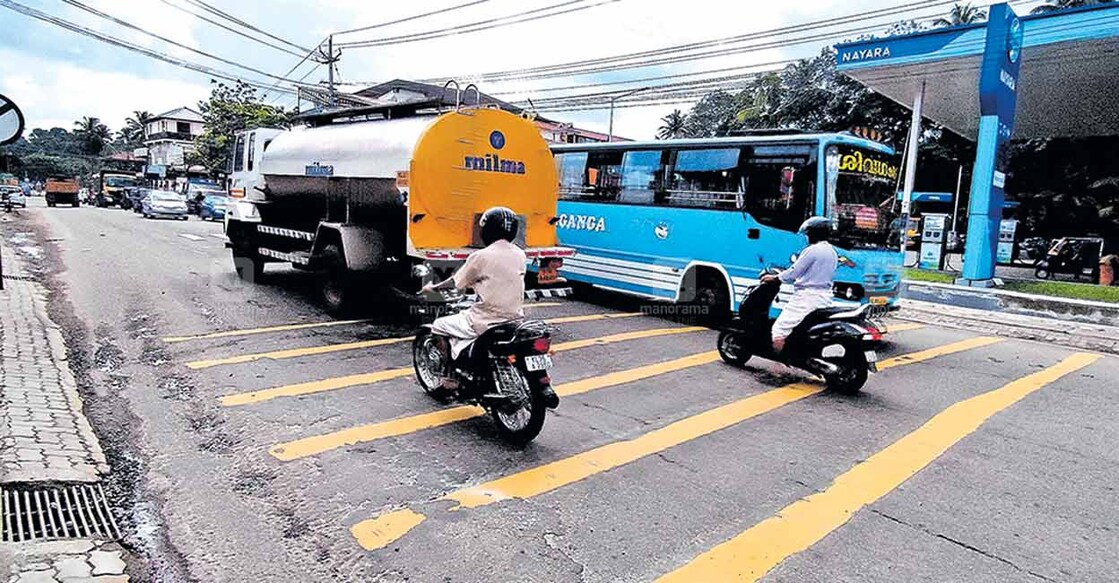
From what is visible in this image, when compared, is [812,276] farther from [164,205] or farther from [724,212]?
[164,205]

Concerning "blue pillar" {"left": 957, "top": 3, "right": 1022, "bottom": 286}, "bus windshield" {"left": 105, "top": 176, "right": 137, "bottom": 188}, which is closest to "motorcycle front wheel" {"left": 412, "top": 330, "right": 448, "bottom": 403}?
"blue pillar" {"left": 957, "top": 3, "right": 1022, "bottom": 286}

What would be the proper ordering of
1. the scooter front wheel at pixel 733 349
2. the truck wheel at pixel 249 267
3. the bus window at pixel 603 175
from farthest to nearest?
the truck wheel at pixel 249 267 → the bus window at pixel 603 175 → the scooter front wheel at pixel 733 349

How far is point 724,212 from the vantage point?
9.36 meters

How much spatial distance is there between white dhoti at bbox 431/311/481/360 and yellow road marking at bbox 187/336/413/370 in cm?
230

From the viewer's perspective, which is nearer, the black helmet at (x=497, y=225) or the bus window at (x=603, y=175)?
the black helmet at (x=497, y=225)

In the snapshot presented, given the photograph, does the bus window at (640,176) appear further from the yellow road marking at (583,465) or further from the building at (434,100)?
the yellow road marking at (583,465)

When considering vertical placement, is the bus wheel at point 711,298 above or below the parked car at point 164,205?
below

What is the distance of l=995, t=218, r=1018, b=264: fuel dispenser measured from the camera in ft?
64.7

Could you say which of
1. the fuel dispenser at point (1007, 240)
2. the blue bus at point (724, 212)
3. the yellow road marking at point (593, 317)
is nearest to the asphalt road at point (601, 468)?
the yellow road marking at point (593, 317)

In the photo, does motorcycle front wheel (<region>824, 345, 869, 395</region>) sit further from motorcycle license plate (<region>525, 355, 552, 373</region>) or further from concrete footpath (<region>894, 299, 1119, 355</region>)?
concrete footpath (<region>894, 299, 1119, 355</region>)

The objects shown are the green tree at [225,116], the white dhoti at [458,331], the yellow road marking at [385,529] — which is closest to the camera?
the yellow road marking at [385,529]

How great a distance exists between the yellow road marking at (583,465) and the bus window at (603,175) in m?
5.75

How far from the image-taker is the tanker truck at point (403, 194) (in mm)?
7711

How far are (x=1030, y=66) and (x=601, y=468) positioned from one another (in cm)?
1640
